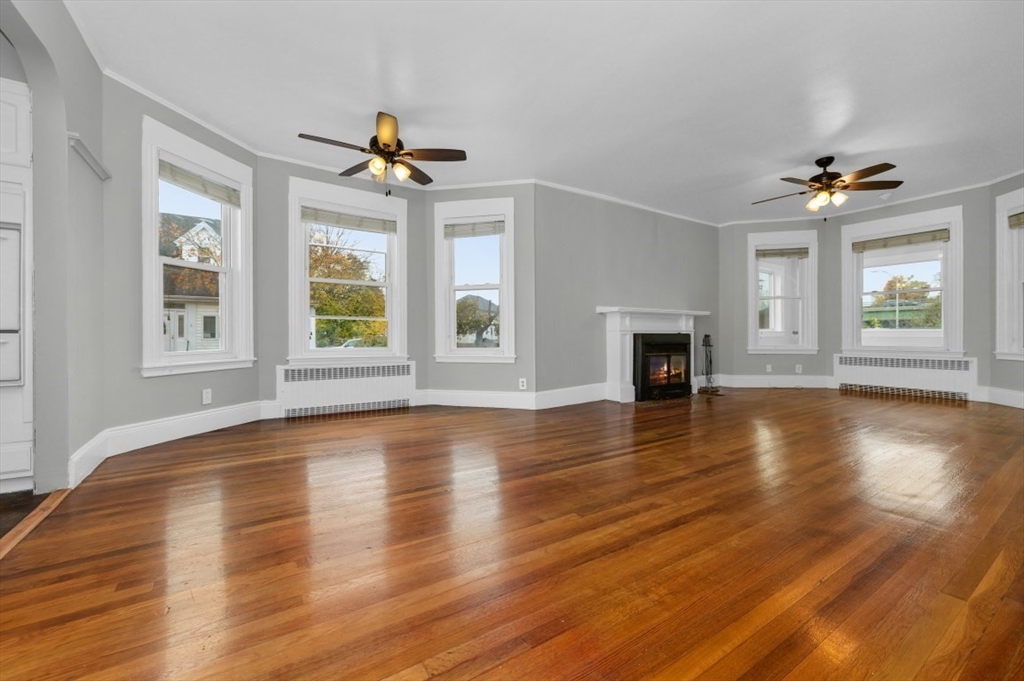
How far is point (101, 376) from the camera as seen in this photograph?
2.97 metres

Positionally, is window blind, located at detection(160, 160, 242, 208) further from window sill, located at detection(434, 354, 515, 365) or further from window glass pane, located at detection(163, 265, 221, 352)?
window sill, located at detection(434, 354, 515, 365)

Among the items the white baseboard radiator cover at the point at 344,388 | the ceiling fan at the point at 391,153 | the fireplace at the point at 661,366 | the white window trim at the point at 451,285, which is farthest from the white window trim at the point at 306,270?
Answer: the fireplace at the point at 661,366

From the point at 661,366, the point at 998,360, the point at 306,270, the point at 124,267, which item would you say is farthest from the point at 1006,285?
the point at 124,267

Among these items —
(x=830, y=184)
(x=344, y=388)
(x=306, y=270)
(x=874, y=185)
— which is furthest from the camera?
(x=344, y=388)

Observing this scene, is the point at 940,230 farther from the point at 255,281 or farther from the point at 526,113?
the point at 255,281

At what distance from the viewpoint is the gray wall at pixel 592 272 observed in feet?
17.4

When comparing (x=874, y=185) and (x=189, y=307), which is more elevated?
(x=874, y=185)

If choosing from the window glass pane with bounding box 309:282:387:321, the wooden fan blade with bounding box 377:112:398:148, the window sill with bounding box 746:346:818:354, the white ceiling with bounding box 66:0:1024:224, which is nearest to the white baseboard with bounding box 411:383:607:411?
the window glass pane with bounding box 309:282:387:321

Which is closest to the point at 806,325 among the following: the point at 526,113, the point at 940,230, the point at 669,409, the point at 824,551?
the point at 940,230

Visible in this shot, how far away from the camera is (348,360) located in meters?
4.92

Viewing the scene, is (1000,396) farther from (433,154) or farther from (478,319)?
(433,154)

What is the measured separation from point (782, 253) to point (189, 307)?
7973 mm

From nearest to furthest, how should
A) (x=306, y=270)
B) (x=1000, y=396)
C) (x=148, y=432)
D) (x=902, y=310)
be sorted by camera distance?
(x=148, y=432), (x=306, y=270), (x=1000, y=396), (x=902, y=310)

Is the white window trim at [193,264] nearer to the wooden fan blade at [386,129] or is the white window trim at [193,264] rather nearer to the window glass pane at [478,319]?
the wooden fan blade at [386,129]
